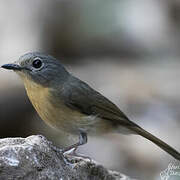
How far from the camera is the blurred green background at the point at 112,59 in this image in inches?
460

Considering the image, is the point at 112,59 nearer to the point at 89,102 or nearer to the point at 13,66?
the point at 89,102

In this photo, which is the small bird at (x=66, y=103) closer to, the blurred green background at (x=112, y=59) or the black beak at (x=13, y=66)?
the black beak at (x=13, y=66)

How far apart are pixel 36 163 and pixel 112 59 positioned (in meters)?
10.8

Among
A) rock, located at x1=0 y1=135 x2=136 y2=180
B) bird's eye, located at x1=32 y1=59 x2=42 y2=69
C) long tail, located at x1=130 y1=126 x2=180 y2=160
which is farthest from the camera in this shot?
long tail, located at x1=130 y1=126 x2=180 y2=160

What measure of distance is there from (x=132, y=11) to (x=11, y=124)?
16.4 ft

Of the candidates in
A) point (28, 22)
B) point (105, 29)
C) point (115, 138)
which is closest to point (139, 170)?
point (115, 138)

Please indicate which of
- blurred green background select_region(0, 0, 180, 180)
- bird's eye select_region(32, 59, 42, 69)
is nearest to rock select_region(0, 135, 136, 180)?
bird's eye select_region(32, 59, 42, 69)

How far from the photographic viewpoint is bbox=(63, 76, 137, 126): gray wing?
7.71 meters

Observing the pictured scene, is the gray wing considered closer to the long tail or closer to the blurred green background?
the long tail

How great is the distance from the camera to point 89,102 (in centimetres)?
784

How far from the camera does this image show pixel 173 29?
1661 centimetres

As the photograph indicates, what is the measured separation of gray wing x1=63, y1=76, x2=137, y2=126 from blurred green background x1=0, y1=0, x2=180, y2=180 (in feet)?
9.65

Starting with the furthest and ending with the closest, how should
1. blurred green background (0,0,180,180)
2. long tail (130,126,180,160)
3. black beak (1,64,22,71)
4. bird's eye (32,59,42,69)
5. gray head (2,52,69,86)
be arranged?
blurred green background (0,0,180,180) → long tail (130,126,180,160) → bird's eye (32,59,42,69) → gray head (2,52,69,86) → black beak (1,64,22,71)

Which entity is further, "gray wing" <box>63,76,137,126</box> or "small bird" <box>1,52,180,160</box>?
"gray wing" <box>63,76,137,126</box>
